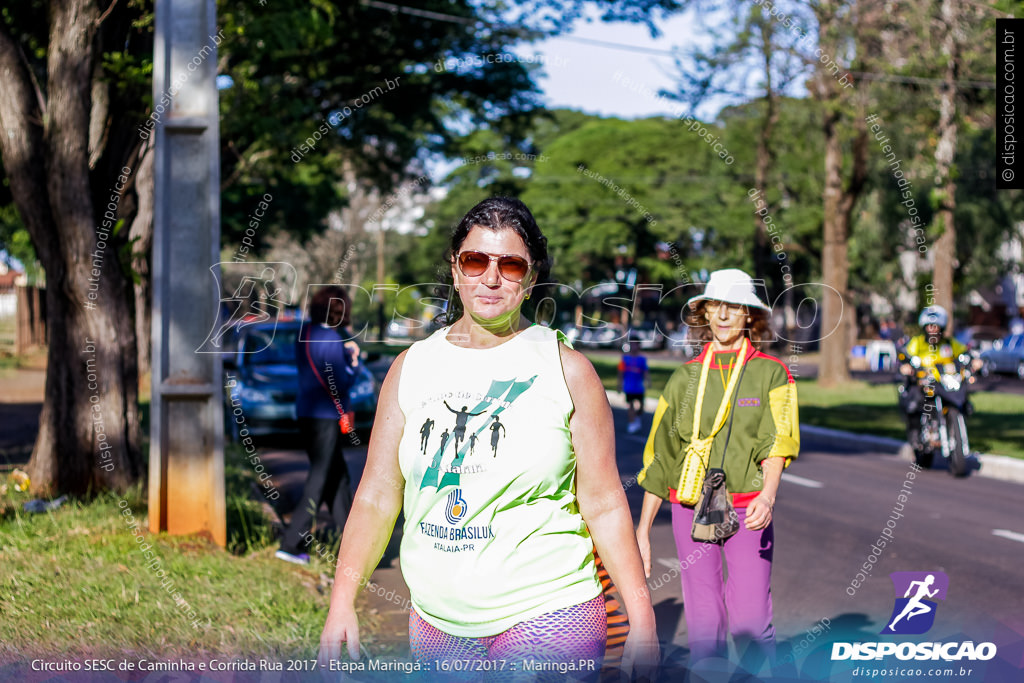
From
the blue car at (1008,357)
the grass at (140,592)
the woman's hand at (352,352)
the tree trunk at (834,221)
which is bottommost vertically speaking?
the grass at (140,592)

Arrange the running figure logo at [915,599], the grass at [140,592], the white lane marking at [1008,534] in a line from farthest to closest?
the white lane marking at [1008,534] → the running figure logo at [915,599] → the grass at [140,592]

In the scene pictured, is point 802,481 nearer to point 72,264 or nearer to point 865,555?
point 865,555

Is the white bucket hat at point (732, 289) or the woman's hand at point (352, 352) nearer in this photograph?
the white bucket hat at point (732, 289)

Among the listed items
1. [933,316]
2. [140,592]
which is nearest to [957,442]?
[933,316]

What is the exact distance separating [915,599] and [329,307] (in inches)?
154

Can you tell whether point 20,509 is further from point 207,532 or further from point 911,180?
point 911,180

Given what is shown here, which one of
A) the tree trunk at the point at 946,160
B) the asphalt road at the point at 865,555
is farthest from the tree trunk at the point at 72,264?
the tree trunk at the point at 946,160

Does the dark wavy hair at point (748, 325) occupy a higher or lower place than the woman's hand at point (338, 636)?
higher

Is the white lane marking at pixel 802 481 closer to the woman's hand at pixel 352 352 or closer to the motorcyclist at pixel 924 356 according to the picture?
the motorcyclist at pixel 924 356

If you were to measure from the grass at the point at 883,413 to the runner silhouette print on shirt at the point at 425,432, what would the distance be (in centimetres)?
860

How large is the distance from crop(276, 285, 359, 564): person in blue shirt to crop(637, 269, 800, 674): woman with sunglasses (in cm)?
297

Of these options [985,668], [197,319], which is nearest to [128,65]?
[197,319]

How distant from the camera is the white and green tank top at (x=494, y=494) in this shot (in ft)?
8.36

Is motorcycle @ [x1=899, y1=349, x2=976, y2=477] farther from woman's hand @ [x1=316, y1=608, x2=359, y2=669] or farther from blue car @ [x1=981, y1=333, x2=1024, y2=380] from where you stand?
blue car @ [x1=981, y1=333, x2=1024, y2=380]
